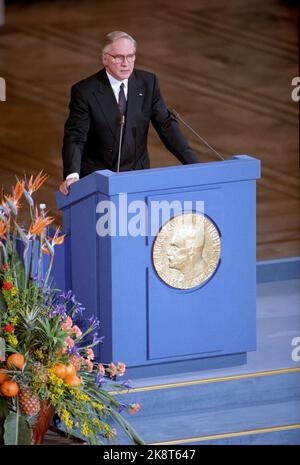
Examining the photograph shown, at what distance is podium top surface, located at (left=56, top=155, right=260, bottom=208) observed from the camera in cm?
643

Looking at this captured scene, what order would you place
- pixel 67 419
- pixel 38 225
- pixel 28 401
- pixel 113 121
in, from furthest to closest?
pixel 113 121, pixel 38 225, pixel 28 401, pixel 67 419

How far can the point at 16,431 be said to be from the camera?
19.5 feet

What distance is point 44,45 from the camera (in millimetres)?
12117

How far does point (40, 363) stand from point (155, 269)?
75 centimetres

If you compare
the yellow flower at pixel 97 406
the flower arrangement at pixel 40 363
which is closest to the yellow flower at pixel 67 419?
the flower arrangement at pixel 40 363

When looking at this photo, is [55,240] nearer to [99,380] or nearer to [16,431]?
[99,380]

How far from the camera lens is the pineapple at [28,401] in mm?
6078

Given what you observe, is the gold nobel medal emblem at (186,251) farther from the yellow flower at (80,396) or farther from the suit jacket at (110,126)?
the yellow flower at (80,396)

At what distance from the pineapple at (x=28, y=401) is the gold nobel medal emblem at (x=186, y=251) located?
0.86m

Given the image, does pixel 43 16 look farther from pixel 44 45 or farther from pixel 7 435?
pixel 7 435

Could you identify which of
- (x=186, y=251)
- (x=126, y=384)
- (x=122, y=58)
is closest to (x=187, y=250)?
(x=186, y=251)

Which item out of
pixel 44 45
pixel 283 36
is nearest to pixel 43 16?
pixel 44 45

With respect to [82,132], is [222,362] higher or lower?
lower

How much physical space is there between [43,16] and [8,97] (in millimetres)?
2250
